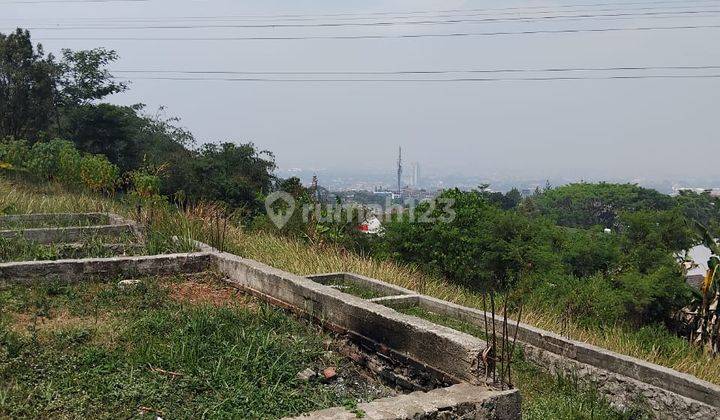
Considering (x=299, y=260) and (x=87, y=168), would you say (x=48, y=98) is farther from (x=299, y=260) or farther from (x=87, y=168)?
(x=299, y=260)

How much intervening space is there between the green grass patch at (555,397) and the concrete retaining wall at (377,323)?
1.13 m

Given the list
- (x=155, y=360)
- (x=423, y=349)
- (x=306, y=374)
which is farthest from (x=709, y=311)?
(x=155, y=360)

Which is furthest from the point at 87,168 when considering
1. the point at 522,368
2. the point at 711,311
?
the point at 711,311

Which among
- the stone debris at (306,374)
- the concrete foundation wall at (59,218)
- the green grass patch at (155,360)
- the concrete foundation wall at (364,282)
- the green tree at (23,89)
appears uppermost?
the green tree at (23,89)

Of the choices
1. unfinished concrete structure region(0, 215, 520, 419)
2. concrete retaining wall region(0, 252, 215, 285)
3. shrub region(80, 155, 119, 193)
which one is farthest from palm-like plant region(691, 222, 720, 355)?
shrub region(80, 155, 119, 193)

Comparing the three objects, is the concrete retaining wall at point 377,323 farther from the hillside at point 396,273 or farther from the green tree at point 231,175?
the green tree at point 231,175

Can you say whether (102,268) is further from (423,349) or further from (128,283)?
(423,349)

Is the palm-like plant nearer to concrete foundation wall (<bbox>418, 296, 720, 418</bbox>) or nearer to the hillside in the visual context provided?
the hillside

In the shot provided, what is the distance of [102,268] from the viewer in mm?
7535

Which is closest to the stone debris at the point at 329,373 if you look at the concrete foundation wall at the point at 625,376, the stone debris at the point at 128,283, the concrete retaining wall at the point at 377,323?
the concrete retaining wall at the point at 377,323

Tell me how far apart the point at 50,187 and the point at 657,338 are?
1439cm

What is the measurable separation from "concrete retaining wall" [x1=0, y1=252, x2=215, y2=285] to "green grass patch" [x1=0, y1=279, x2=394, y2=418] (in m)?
0.46

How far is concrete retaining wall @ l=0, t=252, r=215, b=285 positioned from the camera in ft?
23.2

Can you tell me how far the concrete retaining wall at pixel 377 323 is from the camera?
4.60m
